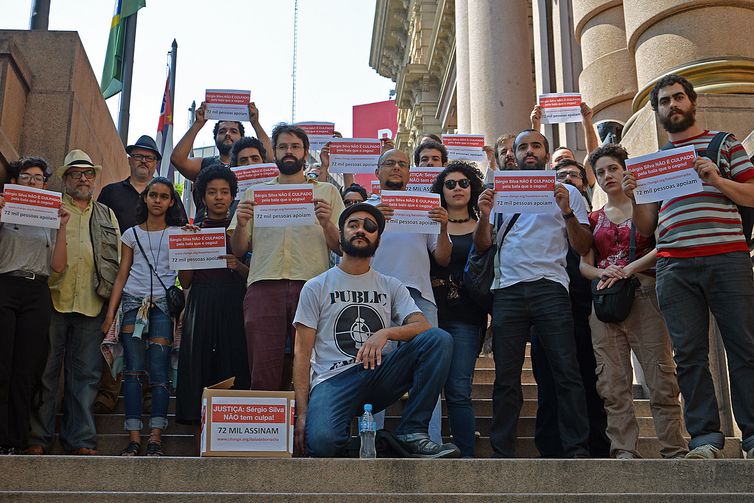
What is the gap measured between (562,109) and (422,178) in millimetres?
2175

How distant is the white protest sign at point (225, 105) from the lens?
932 centimetres

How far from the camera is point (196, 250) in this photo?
A: 23.3 feet

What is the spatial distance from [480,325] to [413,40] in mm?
30678

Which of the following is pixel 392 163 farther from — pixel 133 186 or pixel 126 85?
pixel 126 85

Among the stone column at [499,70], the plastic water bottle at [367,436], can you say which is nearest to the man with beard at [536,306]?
the plastic water bottle at [367,436]

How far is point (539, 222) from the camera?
6898mm

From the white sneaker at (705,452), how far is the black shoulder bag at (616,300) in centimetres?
118

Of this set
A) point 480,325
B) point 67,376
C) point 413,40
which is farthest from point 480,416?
point 413,40

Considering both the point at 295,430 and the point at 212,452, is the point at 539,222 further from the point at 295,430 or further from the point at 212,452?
the point at 212,452

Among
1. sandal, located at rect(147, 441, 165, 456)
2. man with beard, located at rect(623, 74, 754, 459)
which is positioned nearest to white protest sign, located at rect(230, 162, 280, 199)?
sandal, located at rect(147, 441, 165, 456)

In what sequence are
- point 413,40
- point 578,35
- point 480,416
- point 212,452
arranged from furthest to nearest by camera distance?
point 413,40
point 578,35
point 480,416
point 212,452

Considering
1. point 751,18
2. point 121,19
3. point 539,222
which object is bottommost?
point 539,222

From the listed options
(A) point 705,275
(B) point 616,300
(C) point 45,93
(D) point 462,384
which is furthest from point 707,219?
(C) point 45,93

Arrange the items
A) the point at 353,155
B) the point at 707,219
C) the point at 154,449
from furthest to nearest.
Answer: the point at 353,155 < the point at 154,449 < the point at 707,219
